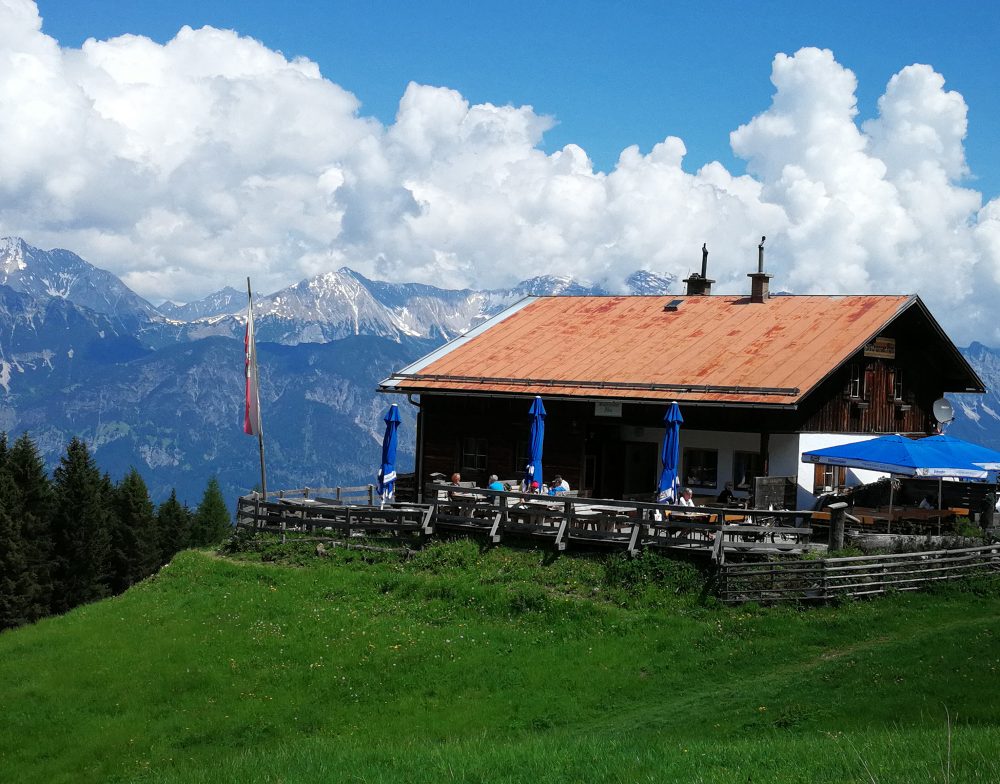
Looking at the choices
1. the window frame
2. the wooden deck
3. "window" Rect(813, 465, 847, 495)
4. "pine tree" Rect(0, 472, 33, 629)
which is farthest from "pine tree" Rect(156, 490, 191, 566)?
"window" Rect(813, 465, 847, 495)

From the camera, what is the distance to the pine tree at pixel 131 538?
71.8 meters

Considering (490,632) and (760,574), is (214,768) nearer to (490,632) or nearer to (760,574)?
(490,632)

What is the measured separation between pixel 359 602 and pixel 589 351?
1288cm

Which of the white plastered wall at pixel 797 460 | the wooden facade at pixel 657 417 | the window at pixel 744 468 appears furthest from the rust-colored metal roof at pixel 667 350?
the window at pixel 744 468

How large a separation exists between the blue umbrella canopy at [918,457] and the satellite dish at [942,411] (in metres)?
7.01

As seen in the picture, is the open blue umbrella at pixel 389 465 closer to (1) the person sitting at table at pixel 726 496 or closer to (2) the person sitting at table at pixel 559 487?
(2) the person sitting at table at pixel 559 487

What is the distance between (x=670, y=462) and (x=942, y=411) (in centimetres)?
1302

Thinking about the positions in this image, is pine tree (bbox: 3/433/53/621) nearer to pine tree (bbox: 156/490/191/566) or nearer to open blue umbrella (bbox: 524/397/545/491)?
pine tree (bbox: 156/490/191/566)

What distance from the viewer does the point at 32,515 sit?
196 feet

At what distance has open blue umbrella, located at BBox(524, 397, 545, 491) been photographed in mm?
28562

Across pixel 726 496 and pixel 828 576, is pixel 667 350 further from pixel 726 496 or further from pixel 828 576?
pixel 828 576

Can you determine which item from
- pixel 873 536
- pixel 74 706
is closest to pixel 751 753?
pixel 873 536

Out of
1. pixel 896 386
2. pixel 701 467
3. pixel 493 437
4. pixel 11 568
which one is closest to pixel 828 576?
pixel 701 467

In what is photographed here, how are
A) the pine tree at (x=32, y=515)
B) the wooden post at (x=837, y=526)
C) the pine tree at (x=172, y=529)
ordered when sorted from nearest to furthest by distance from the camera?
the wooden post at (x=837, y=526)
the pine tree at (x=32, y=515)
the pine tree at (x=172, y=529)
